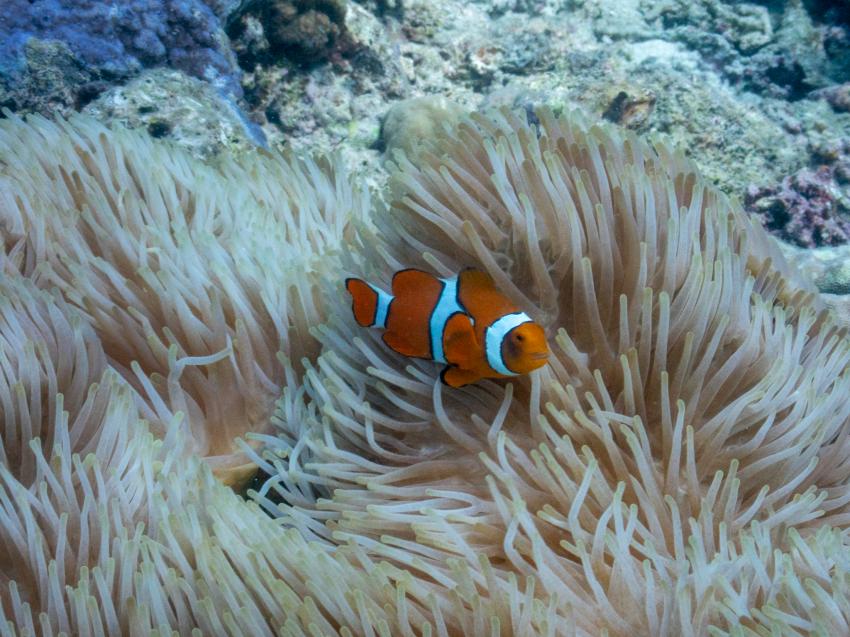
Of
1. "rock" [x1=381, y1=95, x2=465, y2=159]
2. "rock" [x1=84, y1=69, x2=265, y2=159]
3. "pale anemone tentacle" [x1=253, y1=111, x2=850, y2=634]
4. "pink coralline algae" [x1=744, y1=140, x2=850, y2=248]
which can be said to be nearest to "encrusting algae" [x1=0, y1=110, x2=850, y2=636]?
"pale anemone tentacle" [x1=253, y1=111, x2=850, y2=634]

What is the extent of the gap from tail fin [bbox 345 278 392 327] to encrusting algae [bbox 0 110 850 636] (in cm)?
12

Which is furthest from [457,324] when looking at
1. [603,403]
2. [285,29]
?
[285,29]

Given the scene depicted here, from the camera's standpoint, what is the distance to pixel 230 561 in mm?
1238

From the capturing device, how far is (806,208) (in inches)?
150

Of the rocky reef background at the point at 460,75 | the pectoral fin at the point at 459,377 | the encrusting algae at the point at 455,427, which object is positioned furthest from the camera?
the rocky reef background at the point at 460,75

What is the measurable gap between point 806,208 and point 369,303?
132 inches

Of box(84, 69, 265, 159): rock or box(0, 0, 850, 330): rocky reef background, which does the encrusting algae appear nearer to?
box(84, 69, 265, 159): rock

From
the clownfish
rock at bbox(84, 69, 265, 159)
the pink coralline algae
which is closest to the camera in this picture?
the clownfish

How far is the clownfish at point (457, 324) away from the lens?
1.21 m

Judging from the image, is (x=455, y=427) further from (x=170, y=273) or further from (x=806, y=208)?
(x=806, y=208)

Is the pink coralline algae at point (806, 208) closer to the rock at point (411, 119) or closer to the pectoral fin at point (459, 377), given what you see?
the rock at point (411, 119)

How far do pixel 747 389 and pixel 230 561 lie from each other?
1087 millimetres

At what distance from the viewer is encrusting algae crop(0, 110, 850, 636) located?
111cm

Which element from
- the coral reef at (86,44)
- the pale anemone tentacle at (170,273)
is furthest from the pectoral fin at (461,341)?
the coral reef at (86,44)
